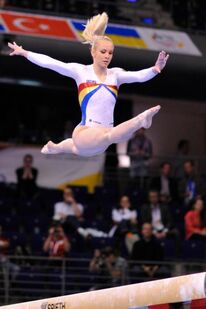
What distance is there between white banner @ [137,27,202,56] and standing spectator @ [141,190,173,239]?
3.18m

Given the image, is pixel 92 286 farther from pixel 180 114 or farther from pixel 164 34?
pixel 180 114

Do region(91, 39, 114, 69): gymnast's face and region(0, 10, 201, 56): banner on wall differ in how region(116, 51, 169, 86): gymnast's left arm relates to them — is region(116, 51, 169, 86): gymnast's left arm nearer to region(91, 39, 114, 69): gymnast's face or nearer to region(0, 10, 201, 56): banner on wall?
region(91, 39, 114, 69): gymnast's face

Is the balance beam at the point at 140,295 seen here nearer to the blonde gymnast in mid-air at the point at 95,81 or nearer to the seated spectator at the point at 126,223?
the blonde gymnast in mid-air at the point at 95,81

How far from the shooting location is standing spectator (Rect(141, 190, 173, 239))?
14.8 metres

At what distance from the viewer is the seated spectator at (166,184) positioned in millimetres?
16453

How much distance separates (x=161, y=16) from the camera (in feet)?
58.9

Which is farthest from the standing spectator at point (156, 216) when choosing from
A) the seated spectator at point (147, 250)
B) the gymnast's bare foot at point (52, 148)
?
the gymnast's bare foot at point (52, 148)

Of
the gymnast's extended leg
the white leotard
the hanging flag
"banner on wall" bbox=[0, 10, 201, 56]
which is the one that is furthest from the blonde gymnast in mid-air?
the hanging flag

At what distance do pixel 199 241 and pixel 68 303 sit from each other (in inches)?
285

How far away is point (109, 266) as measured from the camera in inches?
531

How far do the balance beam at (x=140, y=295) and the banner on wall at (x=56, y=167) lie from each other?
28.5 ft

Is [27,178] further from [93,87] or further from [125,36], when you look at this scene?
[93,87]

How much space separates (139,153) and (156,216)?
2.05m

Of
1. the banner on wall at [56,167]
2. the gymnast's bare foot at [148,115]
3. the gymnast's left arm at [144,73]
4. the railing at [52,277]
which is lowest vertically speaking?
the railing at [52,277]
